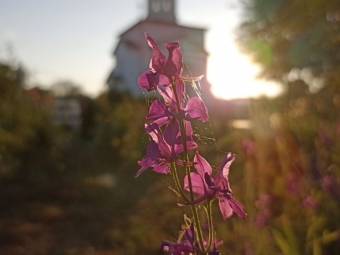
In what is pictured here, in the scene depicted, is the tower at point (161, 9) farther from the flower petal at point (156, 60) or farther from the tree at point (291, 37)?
the flower petal at point (156, 60)

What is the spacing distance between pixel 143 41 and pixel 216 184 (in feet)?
35.7

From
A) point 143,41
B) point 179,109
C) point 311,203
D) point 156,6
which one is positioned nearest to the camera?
point 179,109

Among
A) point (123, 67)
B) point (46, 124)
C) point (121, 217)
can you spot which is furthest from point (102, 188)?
point (123, 67)

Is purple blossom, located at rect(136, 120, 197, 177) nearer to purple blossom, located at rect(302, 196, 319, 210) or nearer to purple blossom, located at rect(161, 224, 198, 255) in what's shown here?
purple blossom, located at rect(161, 224, 198, 255)

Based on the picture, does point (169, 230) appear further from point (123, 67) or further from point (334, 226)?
point (123, 67)

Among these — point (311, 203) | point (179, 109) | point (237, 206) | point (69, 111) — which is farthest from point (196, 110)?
point (69, 111)

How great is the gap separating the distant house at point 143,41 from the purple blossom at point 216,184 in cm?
920

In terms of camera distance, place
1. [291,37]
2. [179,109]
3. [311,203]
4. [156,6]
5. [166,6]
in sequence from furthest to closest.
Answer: [166,6] < [156,6] < [291,37] < [311,203] < [179,109]

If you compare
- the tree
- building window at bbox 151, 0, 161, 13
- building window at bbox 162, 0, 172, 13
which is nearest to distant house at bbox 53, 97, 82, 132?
building window at bbox 151, 0, 161, 13

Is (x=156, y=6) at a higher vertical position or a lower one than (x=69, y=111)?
higher

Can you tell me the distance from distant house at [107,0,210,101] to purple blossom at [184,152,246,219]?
9.20 m

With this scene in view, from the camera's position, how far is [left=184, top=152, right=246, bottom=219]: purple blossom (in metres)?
0.59

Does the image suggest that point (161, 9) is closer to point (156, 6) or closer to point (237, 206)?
point (156, 6)

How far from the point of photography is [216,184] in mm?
595
